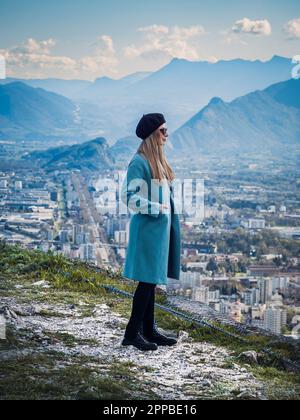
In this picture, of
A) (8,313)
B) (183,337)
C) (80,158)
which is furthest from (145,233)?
(80,158)

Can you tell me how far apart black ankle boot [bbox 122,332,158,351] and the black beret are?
1.52 meters

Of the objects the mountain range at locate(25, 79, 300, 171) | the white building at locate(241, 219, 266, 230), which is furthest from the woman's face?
the mountain range at locate(25, 79, 300, 171)

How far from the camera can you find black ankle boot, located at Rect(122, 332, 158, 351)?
17.1ft

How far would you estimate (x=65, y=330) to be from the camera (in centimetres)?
563

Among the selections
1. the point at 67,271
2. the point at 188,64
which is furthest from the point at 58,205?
the point at 188,64

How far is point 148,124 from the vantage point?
5.05 metres

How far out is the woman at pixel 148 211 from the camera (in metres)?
4.96

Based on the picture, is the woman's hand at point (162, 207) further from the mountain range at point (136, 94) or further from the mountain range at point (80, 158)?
the mountain range at point (136, 94)

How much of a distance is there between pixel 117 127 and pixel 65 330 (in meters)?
50.3

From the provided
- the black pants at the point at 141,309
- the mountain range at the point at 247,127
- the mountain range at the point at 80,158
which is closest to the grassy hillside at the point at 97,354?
the black pants at the point at 141,309

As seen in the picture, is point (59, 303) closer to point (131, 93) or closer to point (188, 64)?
point (131, 93)

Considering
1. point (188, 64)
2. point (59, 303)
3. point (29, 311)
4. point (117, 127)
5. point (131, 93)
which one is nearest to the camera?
point (29, 311)

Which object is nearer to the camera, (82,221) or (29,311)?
(29,311)
